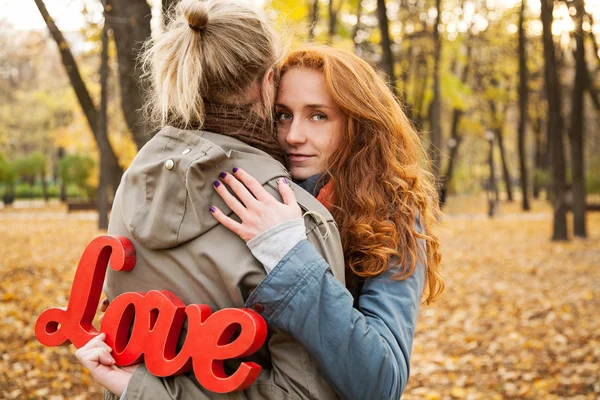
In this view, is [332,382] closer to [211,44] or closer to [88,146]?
[211,44]

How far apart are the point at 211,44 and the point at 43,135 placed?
38.1 meters

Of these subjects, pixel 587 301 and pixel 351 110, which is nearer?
pixel 351 110

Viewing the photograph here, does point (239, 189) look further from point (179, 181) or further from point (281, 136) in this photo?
point (281, 136)

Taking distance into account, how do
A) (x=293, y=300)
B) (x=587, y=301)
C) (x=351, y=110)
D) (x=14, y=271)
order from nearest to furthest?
(x=293, y=300)
(x=351, y=110)
(x=587, y=301)
(x=14, y=271)

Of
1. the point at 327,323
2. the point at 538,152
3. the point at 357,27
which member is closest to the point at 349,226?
the point at 327,323

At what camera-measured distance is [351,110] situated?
2.17 m

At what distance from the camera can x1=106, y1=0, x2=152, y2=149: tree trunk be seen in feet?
13.5

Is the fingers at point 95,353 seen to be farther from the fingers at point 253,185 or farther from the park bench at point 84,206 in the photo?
the park bench at point 84,206

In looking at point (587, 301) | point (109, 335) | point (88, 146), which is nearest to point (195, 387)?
point (109, 335)

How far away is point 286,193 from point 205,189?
0.24m

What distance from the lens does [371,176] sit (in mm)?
2168

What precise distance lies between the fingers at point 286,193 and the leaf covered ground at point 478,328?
3997 mm

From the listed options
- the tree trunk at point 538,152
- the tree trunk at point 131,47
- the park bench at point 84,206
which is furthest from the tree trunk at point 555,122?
the park bench at point 84,206

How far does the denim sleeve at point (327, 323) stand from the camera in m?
1.70
